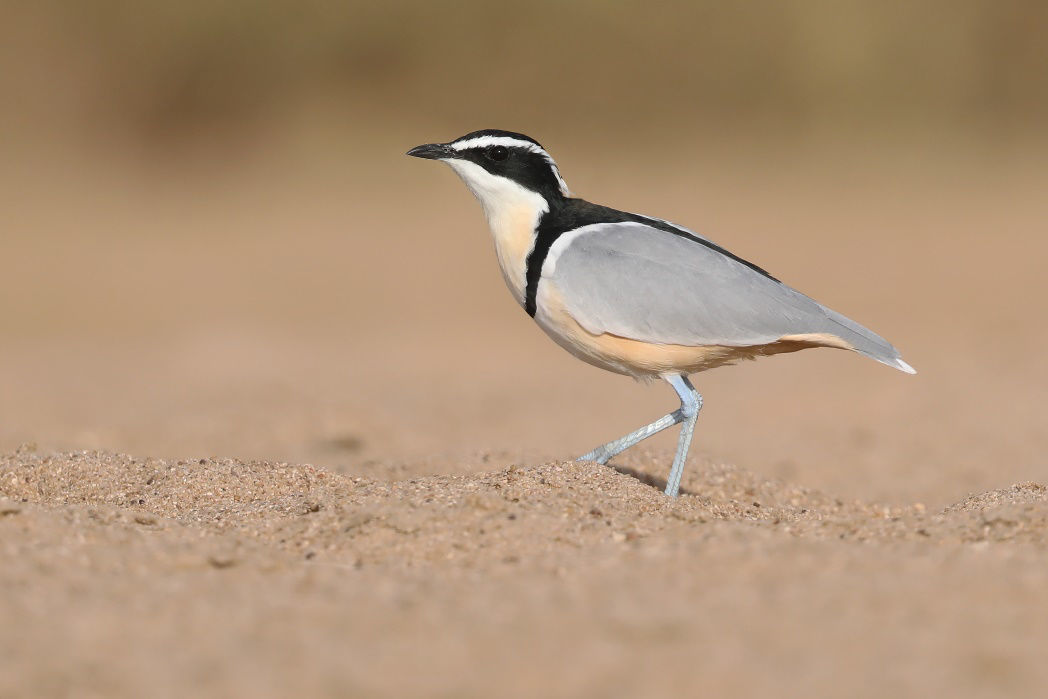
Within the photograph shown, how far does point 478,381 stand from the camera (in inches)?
448

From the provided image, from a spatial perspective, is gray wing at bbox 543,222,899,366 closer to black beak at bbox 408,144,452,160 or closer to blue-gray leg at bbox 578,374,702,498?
blue-gray leg at bbox 578,374,702,498

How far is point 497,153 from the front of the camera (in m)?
5.60

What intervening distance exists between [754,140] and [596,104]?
9.05 feet

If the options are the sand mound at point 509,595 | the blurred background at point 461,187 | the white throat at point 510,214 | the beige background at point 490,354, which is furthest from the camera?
the blurred background at point 461,187

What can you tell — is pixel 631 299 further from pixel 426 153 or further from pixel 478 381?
Answer: pixel 478 381

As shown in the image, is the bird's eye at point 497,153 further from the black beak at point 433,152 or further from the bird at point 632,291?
the black beak at point 433,152

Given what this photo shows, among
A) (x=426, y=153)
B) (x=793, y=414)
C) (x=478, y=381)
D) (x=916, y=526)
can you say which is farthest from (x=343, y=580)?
(x=478, y=381)

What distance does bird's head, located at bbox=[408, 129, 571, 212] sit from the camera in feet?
18.3

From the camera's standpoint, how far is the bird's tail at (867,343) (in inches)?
208

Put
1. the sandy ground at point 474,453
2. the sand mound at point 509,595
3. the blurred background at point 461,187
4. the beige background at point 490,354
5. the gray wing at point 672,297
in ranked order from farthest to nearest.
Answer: the blurred background at point 461,187 < the gray wing at point 672,297 < the beige background at point 490,354 < the sandy ground at point 474,453 < the sand mound at point 509,595

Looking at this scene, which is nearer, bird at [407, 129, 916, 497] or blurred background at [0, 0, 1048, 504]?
bird at [407, 129, 916, 497]

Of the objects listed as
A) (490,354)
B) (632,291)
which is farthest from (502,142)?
(490,354)

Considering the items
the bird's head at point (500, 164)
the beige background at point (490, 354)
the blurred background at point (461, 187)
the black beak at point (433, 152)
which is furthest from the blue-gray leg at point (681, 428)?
the blurred background at point (461, 187)

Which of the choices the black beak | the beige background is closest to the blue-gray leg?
the beige background
